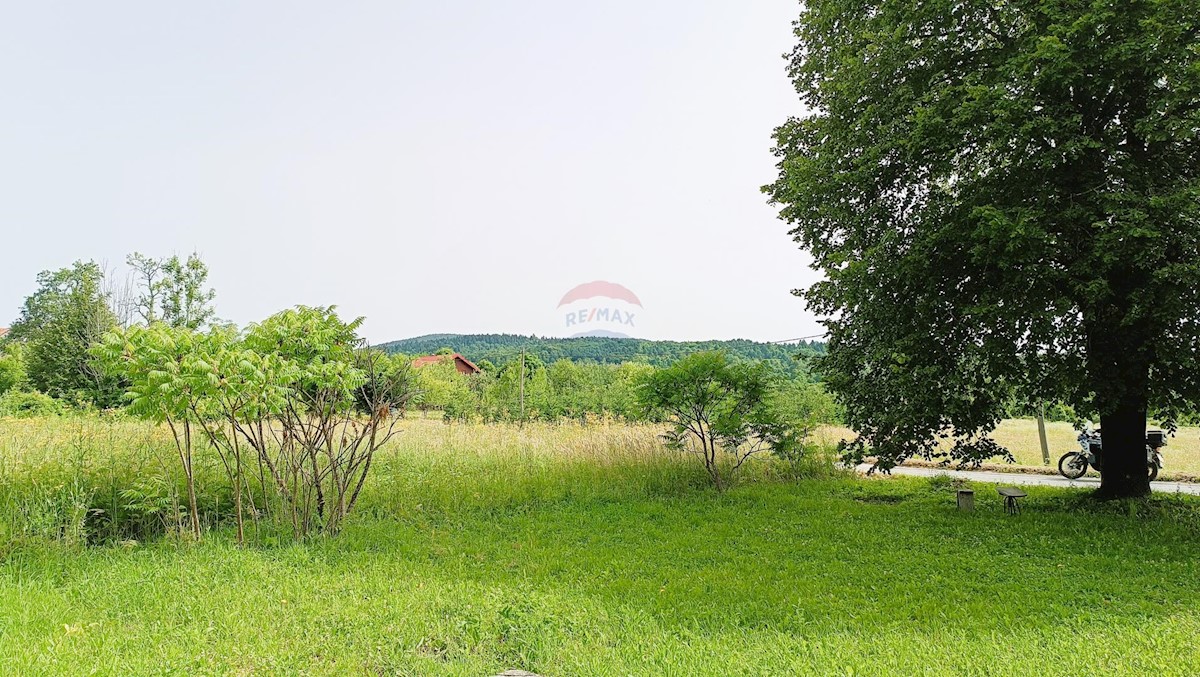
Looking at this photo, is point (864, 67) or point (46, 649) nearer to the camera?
point (46, 649)

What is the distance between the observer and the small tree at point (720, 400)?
9.07 m

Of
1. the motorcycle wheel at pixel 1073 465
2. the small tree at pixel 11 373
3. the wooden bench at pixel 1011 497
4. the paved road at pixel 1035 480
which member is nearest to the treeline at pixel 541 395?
the paved road at pixel 1035 480

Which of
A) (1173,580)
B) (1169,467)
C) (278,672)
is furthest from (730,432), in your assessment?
(1169,467)

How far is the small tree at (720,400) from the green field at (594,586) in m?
1.02

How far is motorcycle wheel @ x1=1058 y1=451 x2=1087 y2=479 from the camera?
11617 mm

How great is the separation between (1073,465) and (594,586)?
447 inches

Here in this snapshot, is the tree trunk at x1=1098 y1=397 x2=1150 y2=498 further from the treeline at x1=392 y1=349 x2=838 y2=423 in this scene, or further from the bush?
the bush

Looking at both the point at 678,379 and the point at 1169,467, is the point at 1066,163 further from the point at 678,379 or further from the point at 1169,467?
the point at 1169,467

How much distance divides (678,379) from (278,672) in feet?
21.8

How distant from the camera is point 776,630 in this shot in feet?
12.9

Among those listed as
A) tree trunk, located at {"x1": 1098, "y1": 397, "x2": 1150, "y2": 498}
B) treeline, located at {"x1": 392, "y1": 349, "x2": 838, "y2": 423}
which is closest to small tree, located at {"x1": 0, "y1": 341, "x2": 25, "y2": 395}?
treeline, located at {"x1": 392, "y1": 349, "x2": 838, "y2": 423}

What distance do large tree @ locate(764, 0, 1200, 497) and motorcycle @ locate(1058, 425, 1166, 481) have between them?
2888 mm

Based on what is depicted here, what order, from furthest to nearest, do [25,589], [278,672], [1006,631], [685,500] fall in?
[685,500] < [25,589] < [1006,631] < [278,672]

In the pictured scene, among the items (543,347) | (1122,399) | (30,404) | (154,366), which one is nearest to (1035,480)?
(1122,399)
